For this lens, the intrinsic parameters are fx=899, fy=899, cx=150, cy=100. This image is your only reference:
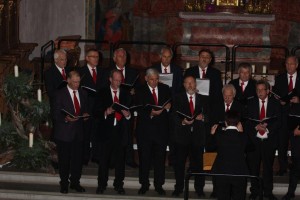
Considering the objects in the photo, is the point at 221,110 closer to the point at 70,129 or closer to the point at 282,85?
the point at 282,85

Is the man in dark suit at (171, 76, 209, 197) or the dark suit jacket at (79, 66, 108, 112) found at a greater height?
the dark suit jacket at (79, 66, 108, 112)

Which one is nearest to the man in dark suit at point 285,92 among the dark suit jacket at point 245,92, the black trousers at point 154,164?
the dark suit jacket at point 245,92

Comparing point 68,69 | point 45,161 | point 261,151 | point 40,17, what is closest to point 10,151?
point 45,161

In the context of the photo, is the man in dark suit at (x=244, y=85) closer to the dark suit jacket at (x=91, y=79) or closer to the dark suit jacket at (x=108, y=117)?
the dark suit jacket at (x=108, y=117)

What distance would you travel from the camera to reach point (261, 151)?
12.9 meters

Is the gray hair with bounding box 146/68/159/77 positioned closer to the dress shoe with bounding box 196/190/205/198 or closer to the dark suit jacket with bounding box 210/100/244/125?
the dark suit jacket with bounding box 210/100/244/125

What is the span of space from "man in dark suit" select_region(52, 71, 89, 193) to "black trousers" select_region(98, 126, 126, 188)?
32 centimetres

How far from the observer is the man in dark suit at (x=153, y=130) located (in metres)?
12.9

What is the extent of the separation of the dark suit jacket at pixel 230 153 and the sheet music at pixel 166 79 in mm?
2577

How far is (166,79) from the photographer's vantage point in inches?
540

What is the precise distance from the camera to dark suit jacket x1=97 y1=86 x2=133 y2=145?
12.9m

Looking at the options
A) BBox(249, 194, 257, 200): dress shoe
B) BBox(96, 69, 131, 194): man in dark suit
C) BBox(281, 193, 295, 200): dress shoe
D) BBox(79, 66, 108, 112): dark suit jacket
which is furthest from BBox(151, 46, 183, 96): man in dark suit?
BBox(281, 193, 295, 200): dress shoe

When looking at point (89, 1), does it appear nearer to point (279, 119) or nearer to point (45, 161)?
point (45, 161)

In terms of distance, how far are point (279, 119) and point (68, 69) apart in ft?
10.8
